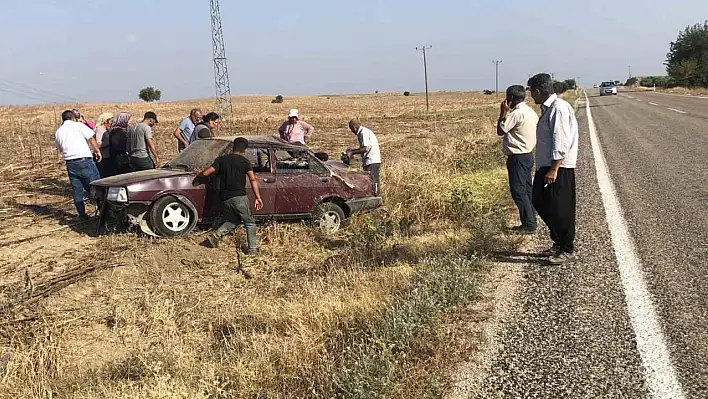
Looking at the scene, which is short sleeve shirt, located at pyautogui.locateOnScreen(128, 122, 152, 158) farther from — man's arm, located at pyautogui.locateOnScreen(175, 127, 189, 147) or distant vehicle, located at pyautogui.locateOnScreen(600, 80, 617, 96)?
distant vehicle, located at pyautogui.locateOnScreen(600, 80, 617, 96)

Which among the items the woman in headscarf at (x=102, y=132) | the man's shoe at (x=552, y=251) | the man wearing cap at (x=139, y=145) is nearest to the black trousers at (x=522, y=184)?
the man's shoe at (x=552, y=251)

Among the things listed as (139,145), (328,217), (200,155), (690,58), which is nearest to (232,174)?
(200,155)

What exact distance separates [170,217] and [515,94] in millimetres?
4548

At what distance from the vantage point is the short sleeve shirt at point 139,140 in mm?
8969

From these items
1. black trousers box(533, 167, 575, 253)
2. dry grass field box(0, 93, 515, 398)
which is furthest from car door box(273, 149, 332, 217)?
black trousers box(533, 167, 575, 253)

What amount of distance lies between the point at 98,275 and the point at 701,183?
27.3 feet

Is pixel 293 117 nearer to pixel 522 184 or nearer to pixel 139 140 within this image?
pixel 139 140

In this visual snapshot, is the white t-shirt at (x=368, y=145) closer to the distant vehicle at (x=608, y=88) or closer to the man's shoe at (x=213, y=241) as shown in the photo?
the man's shoe at (x=213, y=241)

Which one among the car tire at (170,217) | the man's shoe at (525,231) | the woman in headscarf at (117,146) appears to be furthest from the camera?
the woman in headscarf at (117,146)

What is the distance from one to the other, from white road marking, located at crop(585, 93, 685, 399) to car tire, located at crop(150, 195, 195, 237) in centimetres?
515

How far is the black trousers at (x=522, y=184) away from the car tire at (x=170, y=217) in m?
4.13

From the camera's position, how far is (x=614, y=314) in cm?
410

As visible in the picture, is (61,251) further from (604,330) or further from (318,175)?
(604,330)

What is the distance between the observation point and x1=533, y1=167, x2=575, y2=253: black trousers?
17.0ft
